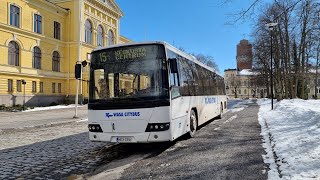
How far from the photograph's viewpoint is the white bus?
869 centimetres

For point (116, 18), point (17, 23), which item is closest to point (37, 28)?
point (17, 23)

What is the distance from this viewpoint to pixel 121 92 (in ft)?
29.6

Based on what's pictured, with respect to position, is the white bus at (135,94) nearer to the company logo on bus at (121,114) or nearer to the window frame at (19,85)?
the company logo on bus at (121,114)

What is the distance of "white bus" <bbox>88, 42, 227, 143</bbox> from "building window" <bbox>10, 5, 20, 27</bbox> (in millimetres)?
37831

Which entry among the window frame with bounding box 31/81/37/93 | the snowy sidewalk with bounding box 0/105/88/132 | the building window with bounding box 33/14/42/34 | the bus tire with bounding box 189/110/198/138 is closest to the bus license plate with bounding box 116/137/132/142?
the bus tire with bounding box 189/110/198/138

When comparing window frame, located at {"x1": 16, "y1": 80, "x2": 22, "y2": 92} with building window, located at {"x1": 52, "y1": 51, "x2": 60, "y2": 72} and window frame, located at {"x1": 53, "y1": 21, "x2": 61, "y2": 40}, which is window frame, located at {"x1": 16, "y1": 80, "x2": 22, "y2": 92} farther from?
window frame, located at {"x1": 53, "y1": 21, "x2": 61, "y2": 40}

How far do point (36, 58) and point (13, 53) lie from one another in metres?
4.52

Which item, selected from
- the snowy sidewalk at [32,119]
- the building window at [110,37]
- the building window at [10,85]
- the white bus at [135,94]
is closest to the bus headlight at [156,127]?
the white bus at [135,94]

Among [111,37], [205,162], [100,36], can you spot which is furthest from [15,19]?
[205,162]

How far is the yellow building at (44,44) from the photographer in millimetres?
41062

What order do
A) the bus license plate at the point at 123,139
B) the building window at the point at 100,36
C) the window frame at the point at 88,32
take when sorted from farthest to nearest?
1. the building window at the point at 100,36
2. the window frame at the point at 88,32
3. the bus license plate at the point at 123,139

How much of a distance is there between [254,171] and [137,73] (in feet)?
13.2

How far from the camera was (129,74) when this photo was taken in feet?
29.9

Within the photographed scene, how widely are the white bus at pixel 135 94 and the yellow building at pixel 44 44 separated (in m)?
27.0
